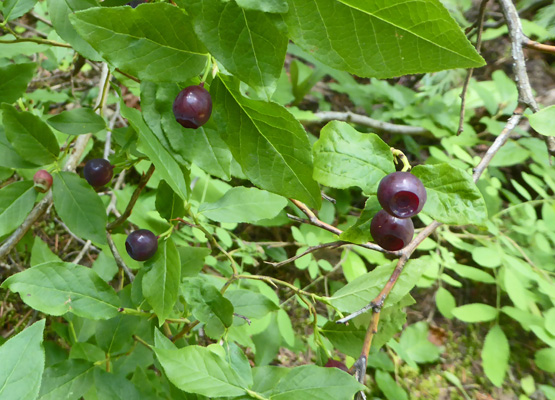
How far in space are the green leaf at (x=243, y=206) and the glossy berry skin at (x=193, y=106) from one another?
383 mm

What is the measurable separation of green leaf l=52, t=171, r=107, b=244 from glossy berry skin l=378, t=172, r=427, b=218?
0.63m

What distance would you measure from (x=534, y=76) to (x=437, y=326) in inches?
82.8

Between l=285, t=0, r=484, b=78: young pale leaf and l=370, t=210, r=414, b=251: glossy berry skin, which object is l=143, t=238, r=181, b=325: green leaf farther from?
l=285, t=0, r=484, b=78: young pale leaf

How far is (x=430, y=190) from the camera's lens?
0.59 m

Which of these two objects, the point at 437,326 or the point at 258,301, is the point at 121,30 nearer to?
the point at 258,301

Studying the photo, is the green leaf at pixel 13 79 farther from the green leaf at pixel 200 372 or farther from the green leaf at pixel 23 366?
the green leaf at pixel 200 372

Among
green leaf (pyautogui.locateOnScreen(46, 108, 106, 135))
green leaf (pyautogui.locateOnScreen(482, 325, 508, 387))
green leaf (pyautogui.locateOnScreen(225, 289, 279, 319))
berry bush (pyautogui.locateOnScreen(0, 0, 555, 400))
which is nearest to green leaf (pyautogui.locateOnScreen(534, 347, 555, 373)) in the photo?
berry bush (pyautogui.locateOnScreen(0, 0, 555, 400))

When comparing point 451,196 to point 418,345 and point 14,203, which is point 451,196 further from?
point 418,345

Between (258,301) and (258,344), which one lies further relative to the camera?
(258,344)

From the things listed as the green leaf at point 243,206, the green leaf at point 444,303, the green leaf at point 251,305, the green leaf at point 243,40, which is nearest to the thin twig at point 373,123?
the green leaf at point 444,303

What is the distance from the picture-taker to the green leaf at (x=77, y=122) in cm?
88

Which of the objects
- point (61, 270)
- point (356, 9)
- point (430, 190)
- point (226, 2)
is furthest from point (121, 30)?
point (61, 270)

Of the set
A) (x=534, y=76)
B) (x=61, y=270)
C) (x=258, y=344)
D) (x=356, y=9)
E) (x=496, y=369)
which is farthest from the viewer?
(x=534, y=76)

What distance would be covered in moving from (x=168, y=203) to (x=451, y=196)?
20.9 inches
